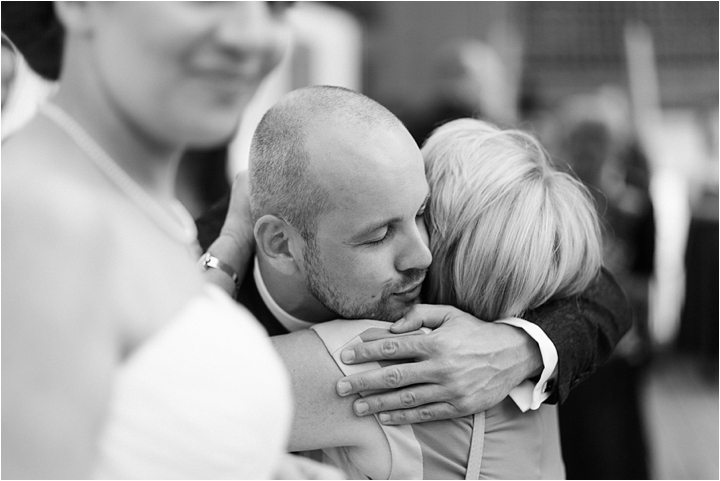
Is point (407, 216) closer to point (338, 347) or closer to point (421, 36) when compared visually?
point (338, 347)

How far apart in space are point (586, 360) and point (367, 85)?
30.6 ft

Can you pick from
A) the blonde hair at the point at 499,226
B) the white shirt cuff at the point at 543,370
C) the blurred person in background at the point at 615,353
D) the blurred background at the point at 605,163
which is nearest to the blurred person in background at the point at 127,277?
the blurred background at the point at 605,163

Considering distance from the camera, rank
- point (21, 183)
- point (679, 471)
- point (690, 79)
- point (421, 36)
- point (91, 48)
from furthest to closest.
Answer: point (690, 79) < point (421, 36) < point (679, 471) < point (91, 48) < point (21, 183)

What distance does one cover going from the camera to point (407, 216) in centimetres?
121

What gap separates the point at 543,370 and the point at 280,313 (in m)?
0.51

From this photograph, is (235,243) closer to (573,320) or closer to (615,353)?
(573,320)

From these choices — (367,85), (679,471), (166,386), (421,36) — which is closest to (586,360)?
→ (166,386)

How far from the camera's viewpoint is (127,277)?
871 mm

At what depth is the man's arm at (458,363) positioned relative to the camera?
A: 1.24m

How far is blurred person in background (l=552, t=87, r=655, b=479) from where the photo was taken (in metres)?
3.47

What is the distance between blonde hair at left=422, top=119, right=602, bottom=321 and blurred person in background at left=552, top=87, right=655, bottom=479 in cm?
211

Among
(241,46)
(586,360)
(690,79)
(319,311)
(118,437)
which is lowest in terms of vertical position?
(690,79)

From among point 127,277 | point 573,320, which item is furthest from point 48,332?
point 573,320

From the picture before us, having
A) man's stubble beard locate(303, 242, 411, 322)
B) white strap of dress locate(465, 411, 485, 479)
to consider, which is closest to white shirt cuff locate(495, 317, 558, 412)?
white strap of dress locate(465, 411, 485, 479)
